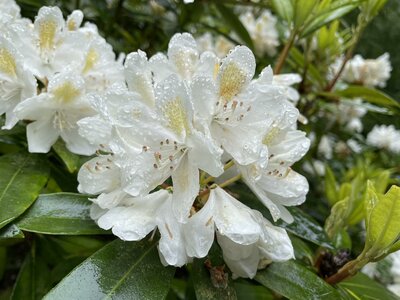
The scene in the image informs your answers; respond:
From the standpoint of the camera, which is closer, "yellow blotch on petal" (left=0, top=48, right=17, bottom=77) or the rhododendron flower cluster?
the rhododendron flower cluster

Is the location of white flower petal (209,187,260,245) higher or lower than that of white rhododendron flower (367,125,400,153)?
higher

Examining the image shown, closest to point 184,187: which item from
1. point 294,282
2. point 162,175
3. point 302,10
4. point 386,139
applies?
point 162,175

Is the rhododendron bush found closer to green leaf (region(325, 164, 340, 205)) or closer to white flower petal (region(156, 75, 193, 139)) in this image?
white flower petal (region(156, 75, 193, 139))

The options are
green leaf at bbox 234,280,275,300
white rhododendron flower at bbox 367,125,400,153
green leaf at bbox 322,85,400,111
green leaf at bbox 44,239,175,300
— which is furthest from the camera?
white rhododendron flower at bbox 367,125,400,153

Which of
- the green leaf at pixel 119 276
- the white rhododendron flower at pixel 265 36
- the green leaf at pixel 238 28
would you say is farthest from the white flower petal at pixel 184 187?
the white rhododendron flower at pixel 265 36

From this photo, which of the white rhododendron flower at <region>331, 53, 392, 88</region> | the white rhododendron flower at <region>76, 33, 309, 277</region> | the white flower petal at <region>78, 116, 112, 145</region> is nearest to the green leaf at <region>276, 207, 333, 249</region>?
the white rhododendron flower at <region>76, 33, 309, 277</region>

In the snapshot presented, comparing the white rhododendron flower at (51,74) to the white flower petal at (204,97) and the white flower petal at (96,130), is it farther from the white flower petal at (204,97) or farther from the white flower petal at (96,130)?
the white flower petal at (204,97)
